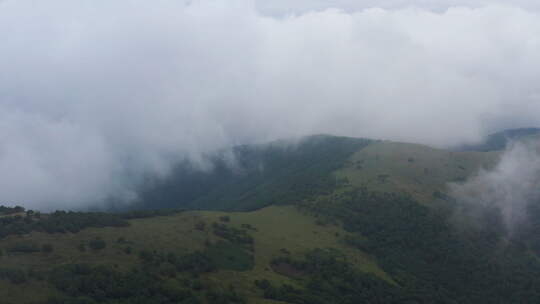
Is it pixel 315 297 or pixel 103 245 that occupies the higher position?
pixel 103 245

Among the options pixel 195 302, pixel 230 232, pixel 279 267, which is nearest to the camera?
pixel 195 302

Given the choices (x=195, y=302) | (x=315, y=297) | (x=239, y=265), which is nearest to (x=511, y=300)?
(x=315, y=297)

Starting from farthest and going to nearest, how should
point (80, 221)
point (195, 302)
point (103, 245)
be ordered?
point (80, 221) < point (103, 245) < point (195, 302)

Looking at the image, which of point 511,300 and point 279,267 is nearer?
point 279,267

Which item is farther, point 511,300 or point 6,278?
point 511,300

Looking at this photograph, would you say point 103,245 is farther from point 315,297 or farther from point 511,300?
point 511,300

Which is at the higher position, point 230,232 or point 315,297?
point 230,232

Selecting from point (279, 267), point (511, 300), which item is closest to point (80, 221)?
point (279, 267)

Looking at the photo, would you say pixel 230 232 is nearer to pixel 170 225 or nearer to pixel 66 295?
pixel 170 225

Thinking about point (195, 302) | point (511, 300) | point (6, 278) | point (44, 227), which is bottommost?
point (511, 300)
